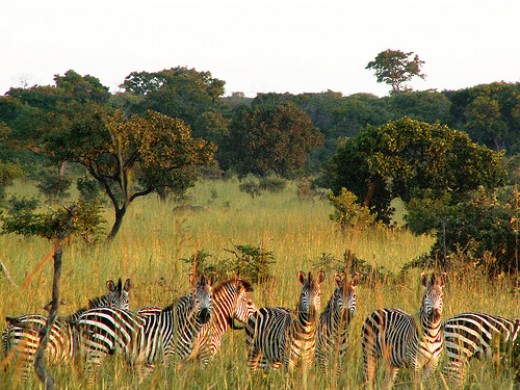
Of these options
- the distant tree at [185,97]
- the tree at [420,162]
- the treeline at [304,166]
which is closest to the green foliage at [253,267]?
the treeline at [304,166]

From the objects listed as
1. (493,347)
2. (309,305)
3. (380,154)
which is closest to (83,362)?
(309,305)

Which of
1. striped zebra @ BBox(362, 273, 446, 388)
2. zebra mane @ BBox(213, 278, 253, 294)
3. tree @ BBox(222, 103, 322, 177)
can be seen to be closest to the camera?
striped zebra @ BBox(362, 273, 446, 388)

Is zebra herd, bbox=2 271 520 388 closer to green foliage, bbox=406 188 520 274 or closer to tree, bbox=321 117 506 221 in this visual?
green foliage, bbox=406 188 520 274

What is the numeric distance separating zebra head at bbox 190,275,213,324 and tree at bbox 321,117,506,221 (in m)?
12.5

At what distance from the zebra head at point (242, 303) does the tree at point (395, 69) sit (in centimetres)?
6379

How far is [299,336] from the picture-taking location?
239 inches

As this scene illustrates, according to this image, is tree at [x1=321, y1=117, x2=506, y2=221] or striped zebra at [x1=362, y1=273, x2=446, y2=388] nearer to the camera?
striped zebra at [x1=362, y1=273, x2=446, y2=388]

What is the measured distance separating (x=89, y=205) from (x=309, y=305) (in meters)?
10.5

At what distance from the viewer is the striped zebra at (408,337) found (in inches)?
229

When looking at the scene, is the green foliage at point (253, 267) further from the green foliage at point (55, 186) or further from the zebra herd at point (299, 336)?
the green foliage at point (55, 186)

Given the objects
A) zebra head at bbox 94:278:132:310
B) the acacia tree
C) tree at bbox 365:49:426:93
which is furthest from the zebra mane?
tree at bbox 365:49:426:93

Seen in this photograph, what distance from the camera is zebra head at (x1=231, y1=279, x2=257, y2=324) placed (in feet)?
23.1

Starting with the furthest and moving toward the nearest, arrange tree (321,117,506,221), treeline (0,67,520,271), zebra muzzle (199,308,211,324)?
tree (321,117,506,221) → treeline (0,67,520,271) → zebra muzzle (199,308,211,324)


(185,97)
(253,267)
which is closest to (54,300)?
(253,267)
